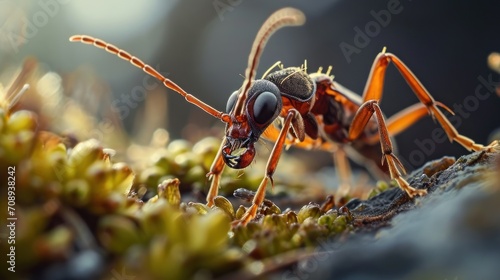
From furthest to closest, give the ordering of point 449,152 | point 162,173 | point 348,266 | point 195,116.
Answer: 1. point 449,152
2. point 195,116
3. point 162,173
4. point 348,266

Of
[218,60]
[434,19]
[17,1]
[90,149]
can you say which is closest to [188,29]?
[218,60]

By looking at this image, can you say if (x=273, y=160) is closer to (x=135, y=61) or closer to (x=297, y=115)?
(x=297, y=115)

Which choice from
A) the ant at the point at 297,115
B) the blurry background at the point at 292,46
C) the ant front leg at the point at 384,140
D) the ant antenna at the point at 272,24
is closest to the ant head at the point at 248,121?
the ant at the point at 297,115

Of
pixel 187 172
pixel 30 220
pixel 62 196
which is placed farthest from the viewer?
pixel 187 172

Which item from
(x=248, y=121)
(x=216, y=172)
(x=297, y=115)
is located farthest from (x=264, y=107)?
(x=216, y=172)

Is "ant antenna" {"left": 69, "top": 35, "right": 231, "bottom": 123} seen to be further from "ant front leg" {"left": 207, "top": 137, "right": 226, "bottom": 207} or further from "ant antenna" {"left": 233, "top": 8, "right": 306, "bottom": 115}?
"ant antenna" {"left": 233, "top": 8, "right": 306, "bottom": 115}

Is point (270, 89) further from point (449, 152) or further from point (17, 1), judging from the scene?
point (449, 152)

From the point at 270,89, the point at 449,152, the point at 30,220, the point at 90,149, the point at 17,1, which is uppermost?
the point at 17,1
